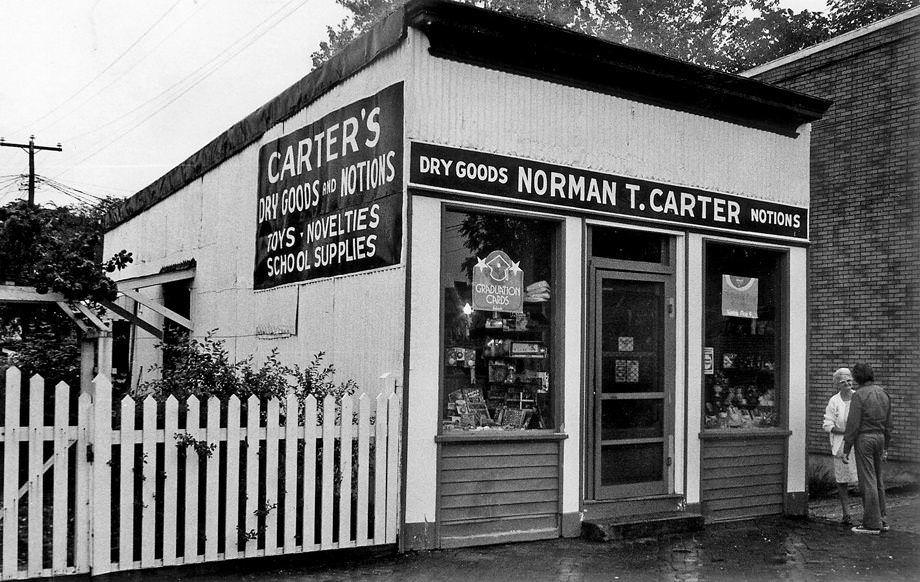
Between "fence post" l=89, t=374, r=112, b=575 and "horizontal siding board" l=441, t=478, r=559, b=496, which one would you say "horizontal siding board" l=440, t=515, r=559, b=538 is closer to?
"horizontal siding board" l=441, t=478, r=559, b=496

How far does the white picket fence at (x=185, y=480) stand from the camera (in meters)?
5.77

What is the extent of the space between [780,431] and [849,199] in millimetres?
6149

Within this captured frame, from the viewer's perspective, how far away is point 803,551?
770 cm

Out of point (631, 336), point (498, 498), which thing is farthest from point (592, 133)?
point (498, 498)

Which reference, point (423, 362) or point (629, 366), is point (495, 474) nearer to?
Answer: point (423, 362)

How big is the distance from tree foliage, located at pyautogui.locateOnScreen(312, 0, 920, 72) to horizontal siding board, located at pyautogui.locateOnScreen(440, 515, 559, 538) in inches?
754

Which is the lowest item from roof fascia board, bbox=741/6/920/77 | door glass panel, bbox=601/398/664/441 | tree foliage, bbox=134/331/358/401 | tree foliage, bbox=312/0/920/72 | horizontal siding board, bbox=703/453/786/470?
horizontal siding board, bbox=703/453/786/470

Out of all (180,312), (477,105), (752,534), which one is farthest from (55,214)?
(752,534)

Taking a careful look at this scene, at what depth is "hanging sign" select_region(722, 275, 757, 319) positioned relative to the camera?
9461 millimetres

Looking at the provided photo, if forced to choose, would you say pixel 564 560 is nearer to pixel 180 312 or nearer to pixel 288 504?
pixel 288 504

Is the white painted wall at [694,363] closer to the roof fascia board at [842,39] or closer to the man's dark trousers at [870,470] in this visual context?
the man's dark trousers at [870,470]

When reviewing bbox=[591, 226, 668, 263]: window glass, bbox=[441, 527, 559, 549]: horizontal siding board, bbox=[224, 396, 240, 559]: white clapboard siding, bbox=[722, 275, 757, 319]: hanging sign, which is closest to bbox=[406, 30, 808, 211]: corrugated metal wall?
bbox=[591, 226, 668, 263]: window glass

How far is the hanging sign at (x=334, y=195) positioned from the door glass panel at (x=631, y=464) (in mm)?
2933

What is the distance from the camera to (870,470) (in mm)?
8430
